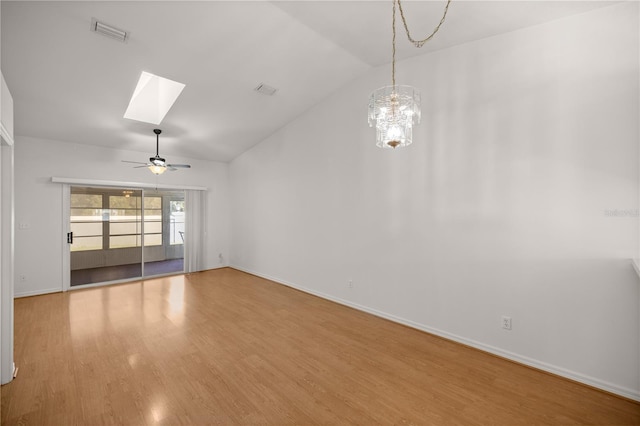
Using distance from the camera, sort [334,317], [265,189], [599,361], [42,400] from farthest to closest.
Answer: [265,189], [334,317], [599,361], [42,400]

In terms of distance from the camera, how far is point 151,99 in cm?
500

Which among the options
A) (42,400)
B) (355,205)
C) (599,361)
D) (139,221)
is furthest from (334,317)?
(139,221)

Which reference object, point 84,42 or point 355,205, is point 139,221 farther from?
point 355,205

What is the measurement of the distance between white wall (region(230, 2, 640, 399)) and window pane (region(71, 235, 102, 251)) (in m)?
5.53

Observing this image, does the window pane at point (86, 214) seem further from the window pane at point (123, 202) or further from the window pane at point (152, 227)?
the window pane at point (152, 227)

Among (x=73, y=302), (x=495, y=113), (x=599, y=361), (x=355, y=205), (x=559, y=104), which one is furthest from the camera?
(x=73, y=302)

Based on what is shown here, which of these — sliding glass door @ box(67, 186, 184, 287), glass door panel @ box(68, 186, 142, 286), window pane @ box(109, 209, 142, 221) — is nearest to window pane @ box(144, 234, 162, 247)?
sliding glass door @ box(67, 186, 184, 287)

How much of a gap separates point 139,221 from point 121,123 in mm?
2590

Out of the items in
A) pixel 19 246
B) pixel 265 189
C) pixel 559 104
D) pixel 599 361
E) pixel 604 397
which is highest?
pixel 559 104

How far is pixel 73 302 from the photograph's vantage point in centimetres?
487

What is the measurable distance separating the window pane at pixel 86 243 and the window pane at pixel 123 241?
28 centimetres

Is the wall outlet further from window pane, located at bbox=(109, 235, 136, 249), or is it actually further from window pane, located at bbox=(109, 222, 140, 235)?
window pane, located at bbox=(109, 235, 136, 249)

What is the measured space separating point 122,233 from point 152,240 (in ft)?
2.13

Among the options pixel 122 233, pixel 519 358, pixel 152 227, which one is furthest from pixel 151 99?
pixel 519 358
